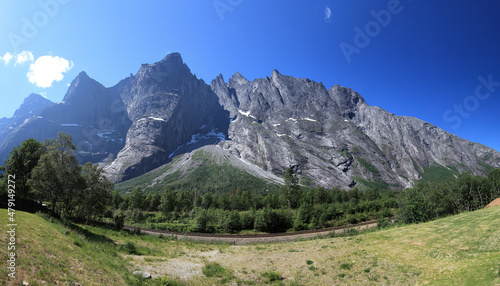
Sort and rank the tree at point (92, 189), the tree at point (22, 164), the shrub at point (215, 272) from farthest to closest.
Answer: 1. the tree at point (92, 189)
2. the tree at point (22, 164)
3. the shrub at point (215, 272)

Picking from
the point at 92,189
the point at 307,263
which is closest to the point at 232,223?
the point at 92,189

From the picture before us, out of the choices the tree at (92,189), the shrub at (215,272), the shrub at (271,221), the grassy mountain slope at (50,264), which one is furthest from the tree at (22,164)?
the shrub at (271,221)

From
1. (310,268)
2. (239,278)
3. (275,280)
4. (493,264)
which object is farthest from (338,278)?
(493,264)

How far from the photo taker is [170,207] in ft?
270

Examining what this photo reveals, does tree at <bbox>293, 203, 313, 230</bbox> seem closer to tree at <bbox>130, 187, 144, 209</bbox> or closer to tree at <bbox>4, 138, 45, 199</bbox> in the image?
tree at <bbox>4, 138, 45, 199</bbox>

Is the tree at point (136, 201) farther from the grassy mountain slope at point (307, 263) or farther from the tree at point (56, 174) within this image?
the grassy mountain slope at point (307, 263)

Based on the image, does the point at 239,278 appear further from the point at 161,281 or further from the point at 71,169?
the point at 71,169

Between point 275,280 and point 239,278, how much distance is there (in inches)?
117

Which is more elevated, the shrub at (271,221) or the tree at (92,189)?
the tree at (92,189)

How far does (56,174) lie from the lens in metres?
28.7

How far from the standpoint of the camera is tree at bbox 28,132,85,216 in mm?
27781

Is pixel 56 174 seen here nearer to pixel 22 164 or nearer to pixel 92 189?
pixel 92 189

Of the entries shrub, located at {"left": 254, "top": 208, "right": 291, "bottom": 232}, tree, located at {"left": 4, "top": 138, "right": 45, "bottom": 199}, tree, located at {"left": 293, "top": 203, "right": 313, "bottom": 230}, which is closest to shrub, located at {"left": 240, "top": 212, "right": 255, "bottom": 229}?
shrub, located at {"left": 254, "top": 208, "right": 291, "bottom": 232}

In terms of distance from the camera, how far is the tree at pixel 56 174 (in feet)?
91.1
